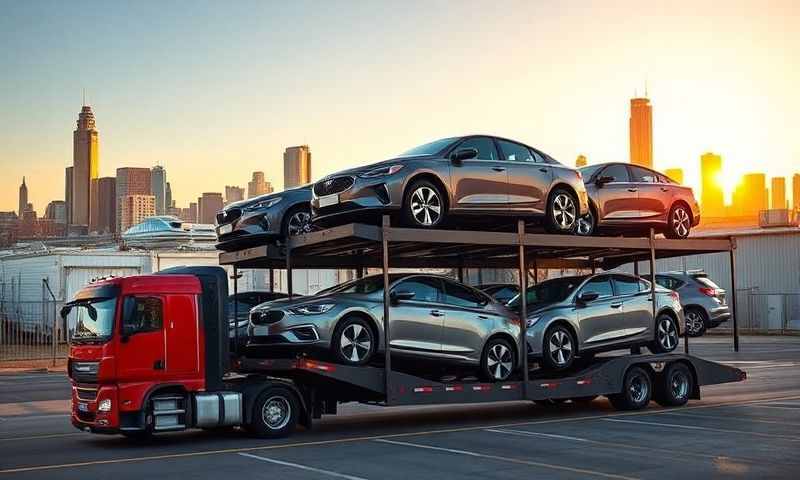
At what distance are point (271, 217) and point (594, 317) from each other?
546 cm

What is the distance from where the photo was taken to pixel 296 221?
1495 centimetres

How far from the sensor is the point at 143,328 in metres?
12.7

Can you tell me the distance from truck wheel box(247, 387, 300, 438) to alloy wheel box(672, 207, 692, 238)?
8112mm

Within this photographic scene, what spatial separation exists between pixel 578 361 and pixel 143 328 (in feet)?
24.4

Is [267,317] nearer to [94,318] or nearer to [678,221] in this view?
[94,318]

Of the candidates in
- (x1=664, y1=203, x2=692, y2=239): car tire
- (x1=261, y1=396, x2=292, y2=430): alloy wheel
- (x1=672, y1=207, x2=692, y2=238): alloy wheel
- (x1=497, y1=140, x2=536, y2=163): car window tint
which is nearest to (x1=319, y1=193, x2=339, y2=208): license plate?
(x1=261, y1=396, x2=292, y2=430): alloy wheel

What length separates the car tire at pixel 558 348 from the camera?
15648 mm

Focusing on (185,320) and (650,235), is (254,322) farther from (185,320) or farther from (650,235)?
(650,235)

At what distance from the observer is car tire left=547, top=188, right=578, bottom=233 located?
15.8 metres

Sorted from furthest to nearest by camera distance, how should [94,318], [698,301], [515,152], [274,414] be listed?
[698,301] < [515,152] < [274,414] < [94,318]

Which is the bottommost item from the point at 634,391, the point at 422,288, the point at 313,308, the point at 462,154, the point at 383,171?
the point at 634,391

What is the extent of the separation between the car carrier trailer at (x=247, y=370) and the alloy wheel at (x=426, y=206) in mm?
244

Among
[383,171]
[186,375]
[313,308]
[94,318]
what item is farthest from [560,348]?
[94,318]

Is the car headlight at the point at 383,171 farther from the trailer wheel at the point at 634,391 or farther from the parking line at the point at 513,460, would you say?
the trailer wheel at the point at 634,391
